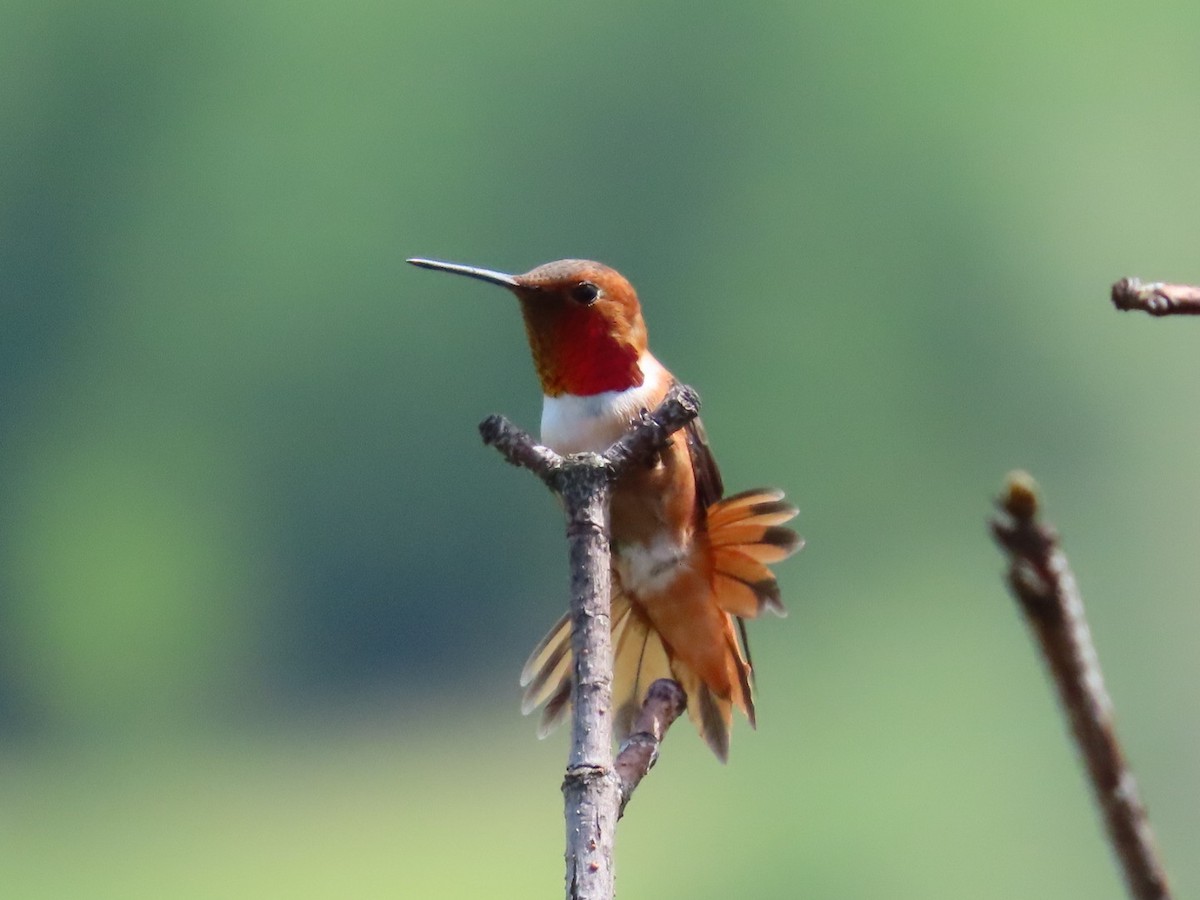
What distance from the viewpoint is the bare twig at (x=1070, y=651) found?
19cm

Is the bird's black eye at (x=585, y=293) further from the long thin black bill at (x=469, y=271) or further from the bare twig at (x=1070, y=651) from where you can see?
the bare twig at (x=1070, y=651)

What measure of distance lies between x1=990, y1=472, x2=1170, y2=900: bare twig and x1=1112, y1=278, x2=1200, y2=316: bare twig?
0.09m

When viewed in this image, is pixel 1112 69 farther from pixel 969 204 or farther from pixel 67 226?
pixel 67 226

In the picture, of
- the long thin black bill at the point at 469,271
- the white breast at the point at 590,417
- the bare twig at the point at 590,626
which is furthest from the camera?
the white breast at the point at 590,417

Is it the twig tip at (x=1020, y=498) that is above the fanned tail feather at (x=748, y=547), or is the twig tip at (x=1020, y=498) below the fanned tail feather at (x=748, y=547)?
below

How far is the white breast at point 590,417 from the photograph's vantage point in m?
1.03

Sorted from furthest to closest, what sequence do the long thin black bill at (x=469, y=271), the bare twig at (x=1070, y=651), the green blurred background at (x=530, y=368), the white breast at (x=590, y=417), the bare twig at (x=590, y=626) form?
the green blurred background at (x=530, y=368) < the white breast at (x=590, y=417) < the long thin black bill at (x=469, y=271) < the bare twig at (x=590, y=626) < the bare twig at (x=1070, y=651)

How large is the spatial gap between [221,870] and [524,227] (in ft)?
10.5

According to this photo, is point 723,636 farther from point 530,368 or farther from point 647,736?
point 530,368

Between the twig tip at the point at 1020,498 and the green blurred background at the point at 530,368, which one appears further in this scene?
the green blurred background at the point at 530,368

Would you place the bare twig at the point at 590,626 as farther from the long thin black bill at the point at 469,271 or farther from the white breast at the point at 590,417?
the white breast at the point at 590,417

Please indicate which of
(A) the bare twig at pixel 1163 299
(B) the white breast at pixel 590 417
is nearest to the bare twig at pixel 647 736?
(A) the bare twig at pixel 1163 299

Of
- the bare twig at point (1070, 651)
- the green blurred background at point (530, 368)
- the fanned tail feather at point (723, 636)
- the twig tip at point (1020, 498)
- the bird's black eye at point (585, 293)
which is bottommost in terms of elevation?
the bare twig at point (1070, 651)

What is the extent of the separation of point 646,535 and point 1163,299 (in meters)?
0.82
